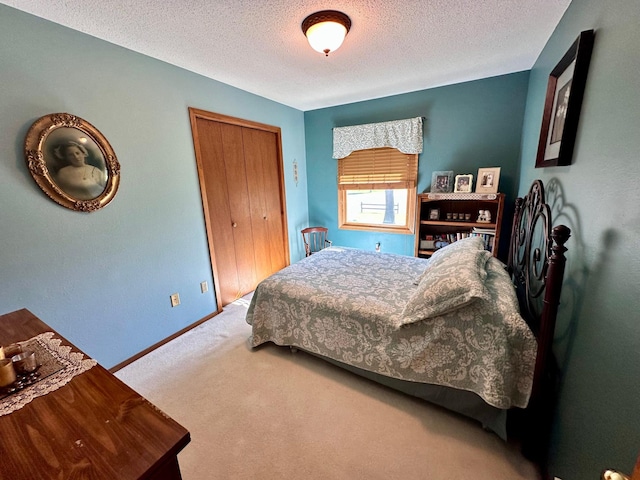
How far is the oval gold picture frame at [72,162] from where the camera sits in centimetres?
156

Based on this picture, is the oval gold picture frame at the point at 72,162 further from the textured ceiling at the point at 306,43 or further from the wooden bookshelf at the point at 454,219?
the wooden bookshelf at the point at 454,219

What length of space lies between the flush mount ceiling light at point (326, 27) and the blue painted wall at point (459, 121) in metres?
1.70

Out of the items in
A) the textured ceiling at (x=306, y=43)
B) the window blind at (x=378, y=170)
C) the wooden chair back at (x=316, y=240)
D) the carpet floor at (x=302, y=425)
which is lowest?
the carpet floor at (x=302, y=425)

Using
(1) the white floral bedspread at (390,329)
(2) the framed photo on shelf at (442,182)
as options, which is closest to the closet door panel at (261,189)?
(1) the white floral bedspread at (390,329)

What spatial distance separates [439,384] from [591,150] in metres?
1.37

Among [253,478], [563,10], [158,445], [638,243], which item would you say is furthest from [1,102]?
[563,10]

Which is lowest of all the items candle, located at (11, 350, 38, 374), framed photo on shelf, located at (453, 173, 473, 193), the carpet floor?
the carpet floor

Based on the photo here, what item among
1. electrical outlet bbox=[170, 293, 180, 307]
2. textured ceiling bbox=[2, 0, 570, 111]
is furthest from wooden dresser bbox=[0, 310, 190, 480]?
textured ceiling bbox=[2, 0, 570, 111]

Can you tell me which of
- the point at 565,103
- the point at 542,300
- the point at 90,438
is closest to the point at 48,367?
the point at 90,438

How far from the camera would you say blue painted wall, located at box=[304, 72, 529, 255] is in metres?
2.68

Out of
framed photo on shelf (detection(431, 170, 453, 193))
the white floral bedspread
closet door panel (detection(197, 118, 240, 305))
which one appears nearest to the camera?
the white floral bedspread

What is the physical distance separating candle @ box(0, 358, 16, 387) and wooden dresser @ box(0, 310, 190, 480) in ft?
0.52

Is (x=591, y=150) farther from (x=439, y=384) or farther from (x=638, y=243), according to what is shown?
(x=439, y=384)

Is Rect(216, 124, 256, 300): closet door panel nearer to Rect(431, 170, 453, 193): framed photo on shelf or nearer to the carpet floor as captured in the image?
the carpet floor
